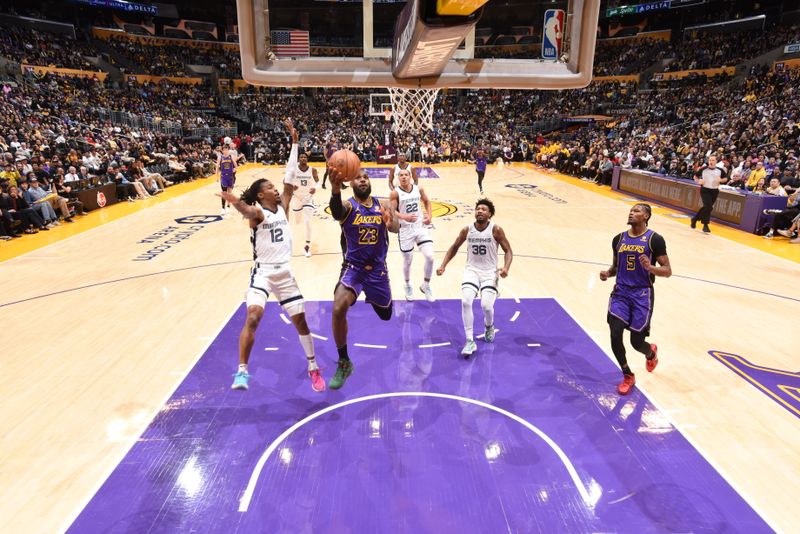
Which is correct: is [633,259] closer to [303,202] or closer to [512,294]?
[512,294]

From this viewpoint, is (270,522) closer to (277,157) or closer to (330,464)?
(330,464)

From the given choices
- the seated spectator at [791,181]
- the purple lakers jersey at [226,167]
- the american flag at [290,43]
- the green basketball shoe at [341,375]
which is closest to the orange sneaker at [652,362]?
the green basketball shoe at [341,375]

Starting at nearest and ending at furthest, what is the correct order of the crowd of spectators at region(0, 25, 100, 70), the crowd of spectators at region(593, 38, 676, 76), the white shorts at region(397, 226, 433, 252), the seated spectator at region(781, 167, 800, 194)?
the white shorts at region(397, 226, 433, 252) → the seated spectator at region(781, 167, 800, 194) → the crowd of spectators at region(0, 25, 100, 70) → the crowd of spectators at region(593, 38, 676, 76)

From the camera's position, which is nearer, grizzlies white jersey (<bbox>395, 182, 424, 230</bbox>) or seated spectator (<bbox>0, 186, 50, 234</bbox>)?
grizzlies white jersey (<bbox>395, 182, 424, 230</bbox>)

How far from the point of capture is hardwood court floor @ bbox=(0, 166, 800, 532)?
3.96 metres

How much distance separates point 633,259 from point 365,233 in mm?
2527

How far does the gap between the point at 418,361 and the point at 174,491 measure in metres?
2.71

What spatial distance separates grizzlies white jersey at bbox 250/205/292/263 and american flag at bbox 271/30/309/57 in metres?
1.71

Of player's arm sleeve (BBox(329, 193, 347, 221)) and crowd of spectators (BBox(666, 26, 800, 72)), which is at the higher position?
crowd of spectators (BBox(666, 26, 800, 72))

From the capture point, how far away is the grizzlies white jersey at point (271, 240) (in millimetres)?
4609

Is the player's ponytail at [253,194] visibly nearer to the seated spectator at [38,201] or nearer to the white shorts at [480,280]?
the white shorts at [480,280]

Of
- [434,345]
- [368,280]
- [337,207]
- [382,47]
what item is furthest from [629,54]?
[337,207]

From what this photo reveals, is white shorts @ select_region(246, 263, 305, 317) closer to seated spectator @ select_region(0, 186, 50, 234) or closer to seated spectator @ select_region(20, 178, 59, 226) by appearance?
seated spectator @ select_region(0, 186, 50, 234)

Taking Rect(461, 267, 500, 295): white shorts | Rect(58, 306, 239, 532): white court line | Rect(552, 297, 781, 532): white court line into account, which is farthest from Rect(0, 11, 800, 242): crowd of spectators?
Rect(461, 267, 500, 295): white shorts
